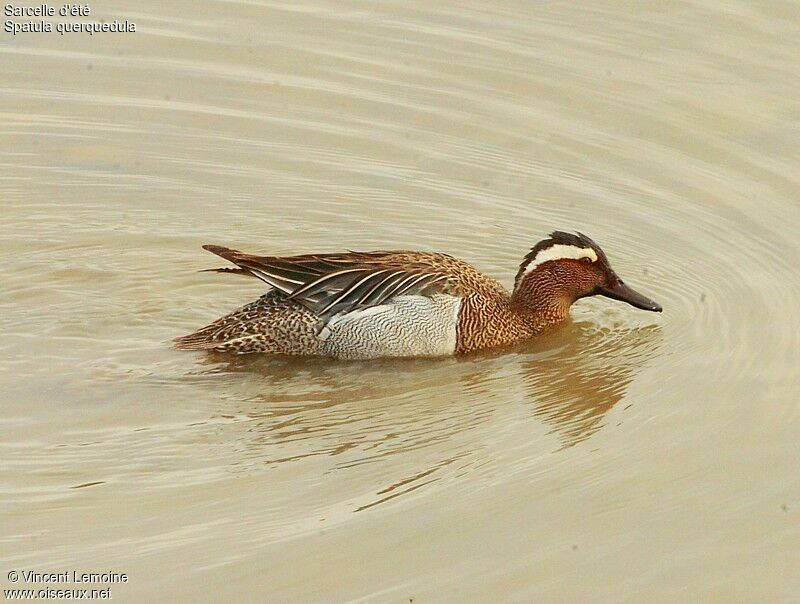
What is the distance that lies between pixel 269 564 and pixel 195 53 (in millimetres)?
6795

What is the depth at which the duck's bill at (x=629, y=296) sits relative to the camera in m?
9.55

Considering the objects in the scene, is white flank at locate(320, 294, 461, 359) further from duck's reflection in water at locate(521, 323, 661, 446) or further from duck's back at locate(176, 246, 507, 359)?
duck's reflection in water at locate(521, 323, 661, 446)

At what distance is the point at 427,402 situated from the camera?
8469 millimetres

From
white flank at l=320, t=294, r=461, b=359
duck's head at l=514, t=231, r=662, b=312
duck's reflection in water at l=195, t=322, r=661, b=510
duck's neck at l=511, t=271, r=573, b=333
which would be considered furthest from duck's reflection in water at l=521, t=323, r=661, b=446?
white flank at l=320, t=294, r=461, b=359

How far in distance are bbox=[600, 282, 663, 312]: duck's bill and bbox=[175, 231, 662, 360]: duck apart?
Answer: 2.76 feet

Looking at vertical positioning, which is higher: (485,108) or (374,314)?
(485,108)

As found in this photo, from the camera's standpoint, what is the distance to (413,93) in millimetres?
11930

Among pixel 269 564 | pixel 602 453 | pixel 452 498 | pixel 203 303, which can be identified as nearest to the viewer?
pixel 269 564

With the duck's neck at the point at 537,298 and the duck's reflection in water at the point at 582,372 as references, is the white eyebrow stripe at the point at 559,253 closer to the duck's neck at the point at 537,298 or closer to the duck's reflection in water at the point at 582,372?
the duck's neck at the point at 537,298

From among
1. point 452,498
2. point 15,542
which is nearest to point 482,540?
point 452,498

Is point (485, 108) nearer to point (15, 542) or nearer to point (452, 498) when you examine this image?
point (452, 498)

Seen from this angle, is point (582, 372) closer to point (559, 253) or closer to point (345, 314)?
point (559, 253)

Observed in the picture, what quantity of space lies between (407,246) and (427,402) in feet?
6.88

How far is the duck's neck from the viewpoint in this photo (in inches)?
384
